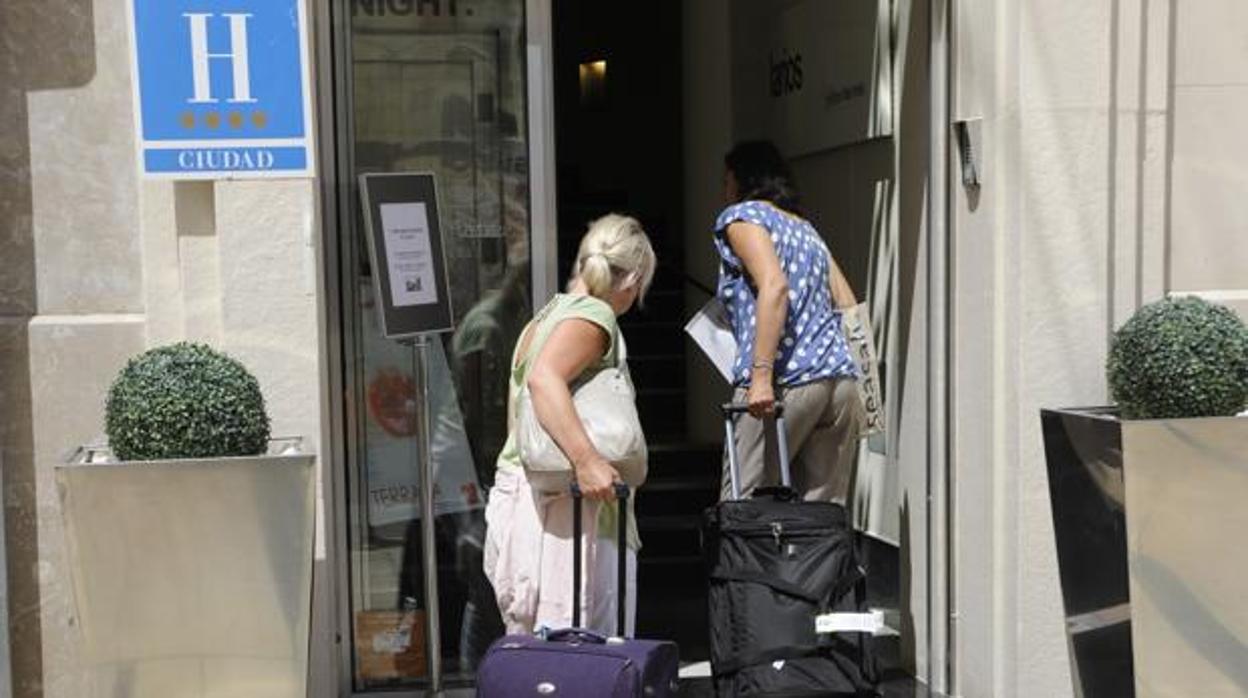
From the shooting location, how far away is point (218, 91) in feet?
14.5

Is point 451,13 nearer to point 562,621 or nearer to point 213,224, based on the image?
point 213,224

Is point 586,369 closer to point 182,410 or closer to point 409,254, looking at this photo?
point 409,254

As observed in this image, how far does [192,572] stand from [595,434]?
1163 mm

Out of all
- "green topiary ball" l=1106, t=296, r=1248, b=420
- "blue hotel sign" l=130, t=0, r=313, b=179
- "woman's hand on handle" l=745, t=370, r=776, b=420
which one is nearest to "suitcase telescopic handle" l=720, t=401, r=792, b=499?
"woman's hand on handle" l=745, t=370, r=776, b=420

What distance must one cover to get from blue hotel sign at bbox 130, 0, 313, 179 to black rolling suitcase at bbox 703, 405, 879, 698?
174 cm

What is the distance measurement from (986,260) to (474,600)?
2.19m

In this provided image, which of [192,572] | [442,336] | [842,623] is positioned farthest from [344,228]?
[842,623]

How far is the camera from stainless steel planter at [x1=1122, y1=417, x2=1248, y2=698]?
4.25 meters

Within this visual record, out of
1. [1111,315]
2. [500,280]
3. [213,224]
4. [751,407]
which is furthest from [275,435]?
[1111,315]

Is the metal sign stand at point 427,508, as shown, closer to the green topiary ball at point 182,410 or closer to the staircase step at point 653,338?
the green topiary ball at point 182,410

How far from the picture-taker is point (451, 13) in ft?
17.7

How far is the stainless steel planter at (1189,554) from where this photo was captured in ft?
13.9

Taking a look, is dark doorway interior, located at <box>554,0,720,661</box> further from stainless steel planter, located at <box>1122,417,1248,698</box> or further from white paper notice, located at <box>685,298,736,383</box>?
stainless steel planter, located at <box>1122,417,1248,698</box>

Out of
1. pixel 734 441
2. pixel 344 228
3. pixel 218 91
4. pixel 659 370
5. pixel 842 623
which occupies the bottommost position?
pixel 842 623
